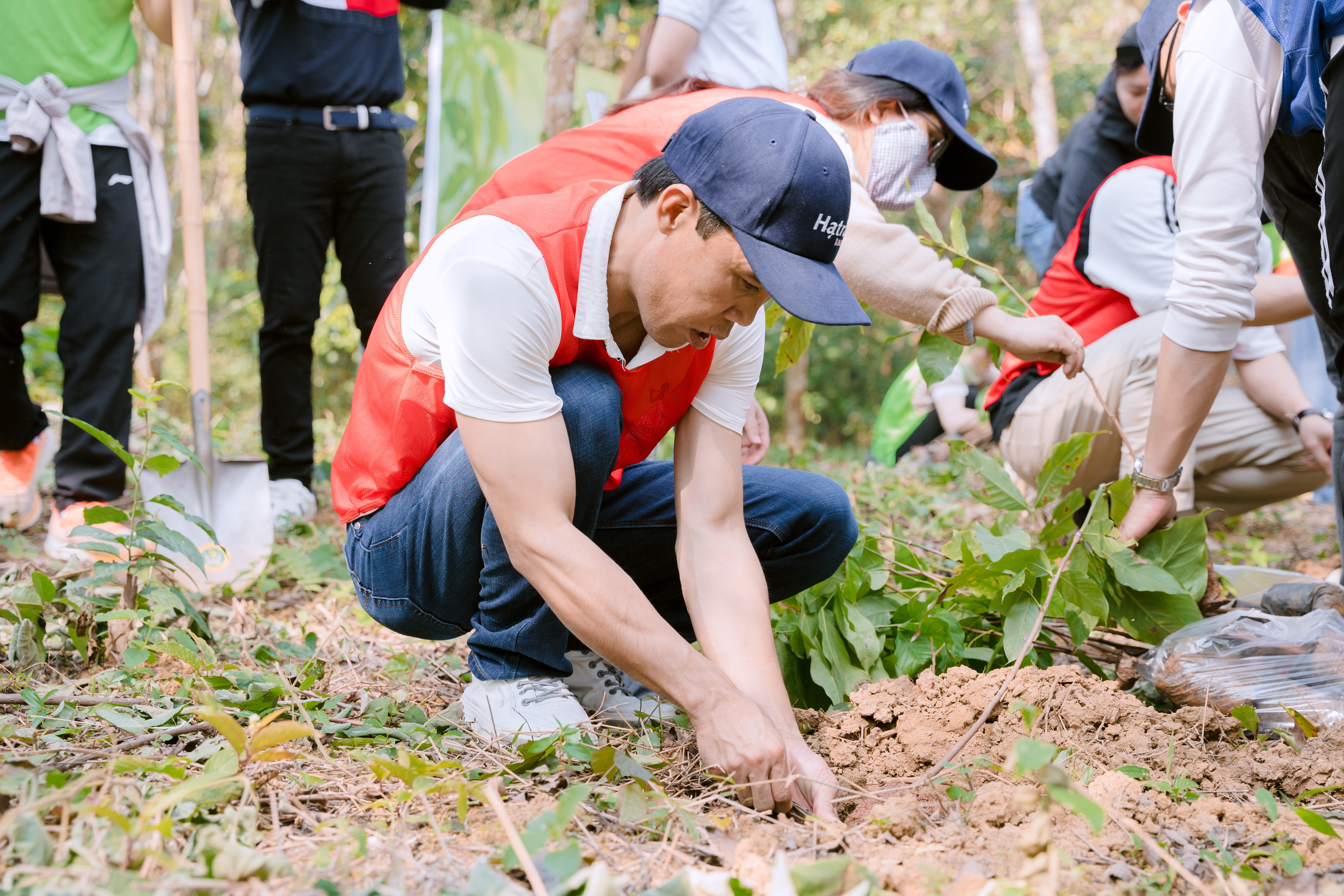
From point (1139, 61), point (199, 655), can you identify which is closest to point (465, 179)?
point (1139, 61)

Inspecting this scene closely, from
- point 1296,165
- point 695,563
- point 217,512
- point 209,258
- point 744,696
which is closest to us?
point 744,696

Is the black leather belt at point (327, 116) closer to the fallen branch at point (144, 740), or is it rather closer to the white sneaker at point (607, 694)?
the white sneaker at point (607, 694)

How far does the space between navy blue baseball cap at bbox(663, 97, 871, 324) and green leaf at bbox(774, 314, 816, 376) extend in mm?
869

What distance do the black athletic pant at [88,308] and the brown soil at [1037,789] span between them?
2.18m

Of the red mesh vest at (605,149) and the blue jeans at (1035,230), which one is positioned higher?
the red mesh vest at (605,149)

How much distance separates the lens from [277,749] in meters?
1.35

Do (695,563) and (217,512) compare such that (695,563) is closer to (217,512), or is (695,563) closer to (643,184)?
(643,184)

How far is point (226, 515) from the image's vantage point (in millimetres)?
2865

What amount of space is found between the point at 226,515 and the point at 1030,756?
2.49 m

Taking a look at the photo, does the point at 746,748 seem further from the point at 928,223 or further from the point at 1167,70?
the point at 1167,70

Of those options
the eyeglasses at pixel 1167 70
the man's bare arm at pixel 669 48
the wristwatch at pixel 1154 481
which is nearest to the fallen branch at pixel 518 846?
the wristwatch at pixel 1154 481

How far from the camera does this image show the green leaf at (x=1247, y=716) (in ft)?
5.66

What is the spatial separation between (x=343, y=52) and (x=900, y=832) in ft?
9.74

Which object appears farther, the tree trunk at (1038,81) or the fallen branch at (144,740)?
the tree trunk at (1038,81)
